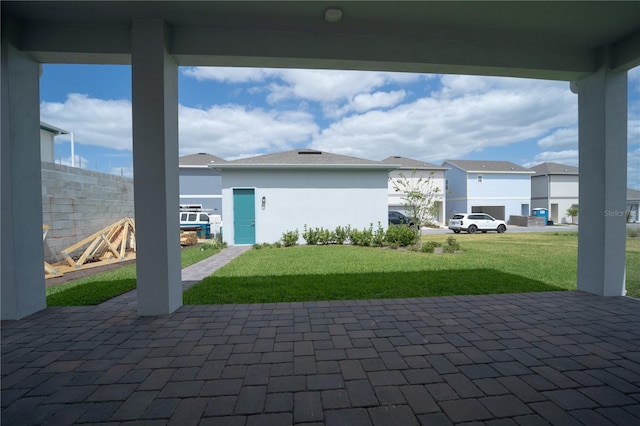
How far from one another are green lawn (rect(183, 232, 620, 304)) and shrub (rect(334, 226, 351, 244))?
9.98 ft

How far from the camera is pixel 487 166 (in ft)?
97.4

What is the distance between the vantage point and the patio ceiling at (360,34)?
10.9ft

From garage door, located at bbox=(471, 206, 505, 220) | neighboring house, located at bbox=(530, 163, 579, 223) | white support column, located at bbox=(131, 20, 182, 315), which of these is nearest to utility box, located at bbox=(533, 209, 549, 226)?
neighboring house, located at bbox=(530, 163, 579, 223)

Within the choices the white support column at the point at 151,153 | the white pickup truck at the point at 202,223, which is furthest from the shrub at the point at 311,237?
the white support column at the point at 151,153

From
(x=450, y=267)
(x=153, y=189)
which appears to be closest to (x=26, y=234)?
(x=153, y=189)

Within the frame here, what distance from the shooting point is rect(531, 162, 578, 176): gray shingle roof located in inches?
1175

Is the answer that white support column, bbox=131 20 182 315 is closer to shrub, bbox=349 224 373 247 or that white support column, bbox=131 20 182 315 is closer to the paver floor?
the paver floor

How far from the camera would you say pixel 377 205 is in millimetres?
12430

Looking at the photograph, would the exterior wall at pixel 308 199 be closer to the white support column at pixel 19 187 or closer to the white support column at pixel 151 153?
the white support column at pixel 19 187

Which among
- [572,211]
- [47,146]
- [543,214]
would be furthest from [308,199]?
[572,211]

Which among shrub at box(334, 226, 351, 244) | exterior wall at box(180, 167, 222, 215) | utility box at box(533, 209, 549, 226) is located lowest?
shrub at box(334, 226, 351, 244)

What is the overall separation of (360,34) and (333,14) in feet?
1.91

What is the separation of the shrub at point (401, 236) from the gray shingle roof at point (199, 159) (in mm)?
19614

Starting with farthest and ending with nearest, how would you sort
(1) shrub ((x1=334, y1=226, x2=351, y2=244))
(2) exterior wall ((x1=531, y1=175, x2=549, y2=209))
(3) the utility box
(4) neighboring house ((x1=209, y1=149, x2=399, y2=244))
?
1. (2) exterior wall ((x1=531, y1=175, x2=549, y2=209))
2. (3) the utility box
3. (1) shrub ((x1=334, y1=226, x2=351, y2=244))
4. (4) neighboring house ((x1=209, y1=149, x2=399, y2=244))
